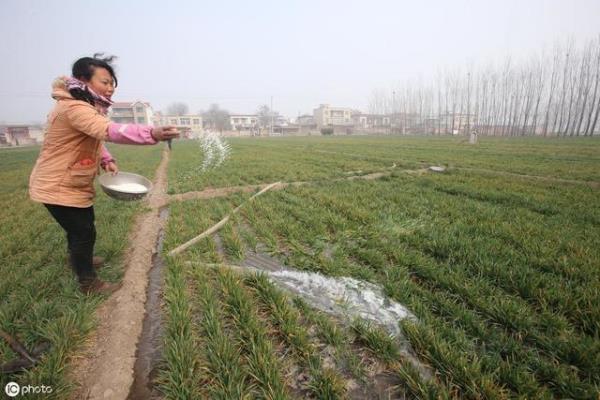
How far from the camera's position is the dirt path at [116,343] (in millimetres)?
1884

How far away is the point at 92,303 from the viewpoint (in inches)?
103

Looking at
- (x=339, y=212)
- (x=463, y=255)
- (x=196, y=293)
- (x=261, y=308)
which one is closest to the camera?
(x=261, y=308)

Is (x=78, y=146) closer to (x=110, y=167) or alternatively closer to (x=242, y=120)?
(x=110, y=167)

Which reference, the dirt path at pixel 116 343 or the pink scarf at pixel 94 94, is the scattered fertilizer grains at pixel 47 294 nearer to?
the dirt path at pixel 116 343

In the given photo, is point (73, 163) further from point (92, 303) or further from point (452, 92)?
point (452, 92)

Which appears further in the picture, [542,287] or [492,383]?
[542,287]

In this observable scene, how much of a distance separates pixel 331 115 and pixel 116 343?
109m

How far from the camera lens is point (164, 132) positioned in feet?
6.50

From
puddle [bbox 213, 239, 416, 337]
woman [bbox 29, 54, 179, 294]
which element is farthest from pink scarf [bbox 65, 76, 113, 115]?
puddle [bbox 213, 239, 416, 337]

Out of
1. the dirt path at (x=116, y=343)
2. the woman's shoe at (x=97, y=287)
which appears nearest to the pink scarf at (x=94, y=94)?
the woman's shoe at (x=97, y=287)

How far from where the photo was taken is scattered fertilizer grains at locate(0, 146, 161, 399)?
1942mm

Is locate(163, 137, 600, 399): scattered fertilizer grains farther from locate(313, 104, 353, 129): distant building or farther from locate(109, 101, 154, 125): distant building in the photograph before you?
locate(313, 104, 353, 129): distant building

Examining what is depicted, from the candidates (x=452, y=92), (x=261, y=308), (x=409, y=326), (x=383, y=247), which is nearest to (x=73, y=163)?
(x=261, y=308)

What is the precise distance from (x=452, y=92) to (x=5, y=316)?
3319 inches
